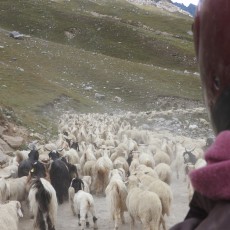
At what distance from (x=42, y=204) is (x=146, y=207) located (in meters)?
2.34

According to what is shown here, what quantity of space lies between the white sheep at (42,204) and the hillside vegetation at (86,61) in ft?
49.5

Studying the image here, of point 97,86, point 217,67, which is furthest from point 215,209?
point 97,86

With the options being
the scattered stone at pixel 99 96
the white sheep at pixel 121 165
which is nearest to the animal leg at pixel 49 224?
the white sheep at pixel 121 165

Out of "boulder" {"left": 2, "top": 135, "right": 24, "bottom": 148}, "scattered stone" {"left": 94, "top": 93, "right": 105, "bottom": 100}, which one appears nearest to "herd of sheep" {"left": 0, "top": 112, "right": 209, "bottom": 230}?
"boulder" {"left": 2, "top": 135, "right": 24, "bottom": 148}

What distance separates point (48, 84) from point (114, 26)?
37182 millimetres

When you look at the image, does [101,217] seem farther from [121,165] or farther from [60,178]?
[121,165]

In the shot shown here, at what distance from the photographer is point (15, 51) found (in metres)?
54.4

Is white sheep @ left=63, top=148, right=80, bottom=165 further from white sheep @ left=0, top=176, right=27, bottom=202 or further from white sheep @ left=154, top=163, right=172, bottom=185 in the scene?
Answer: white sheep @ left=0, top=176, right=27, bottom=202

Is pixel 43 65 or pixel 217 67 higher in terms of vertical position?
pixel 217 67

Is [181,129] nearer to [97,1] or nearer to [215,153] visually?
[215,153]

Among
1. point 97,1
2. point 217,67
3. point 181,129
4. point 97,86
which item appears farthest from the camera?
point 97,1

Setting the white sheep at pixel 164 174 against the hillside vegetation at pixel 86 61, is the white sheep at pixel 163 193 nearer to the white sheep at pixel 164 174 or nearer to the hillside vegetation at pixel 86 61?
the white sheep at pixel 164 174

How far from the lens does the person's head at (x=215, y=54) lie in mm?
1117

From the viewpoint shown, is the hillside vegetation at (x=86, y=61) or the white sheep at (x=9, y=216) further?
the hillside vegetation at (x=86, y=61)
